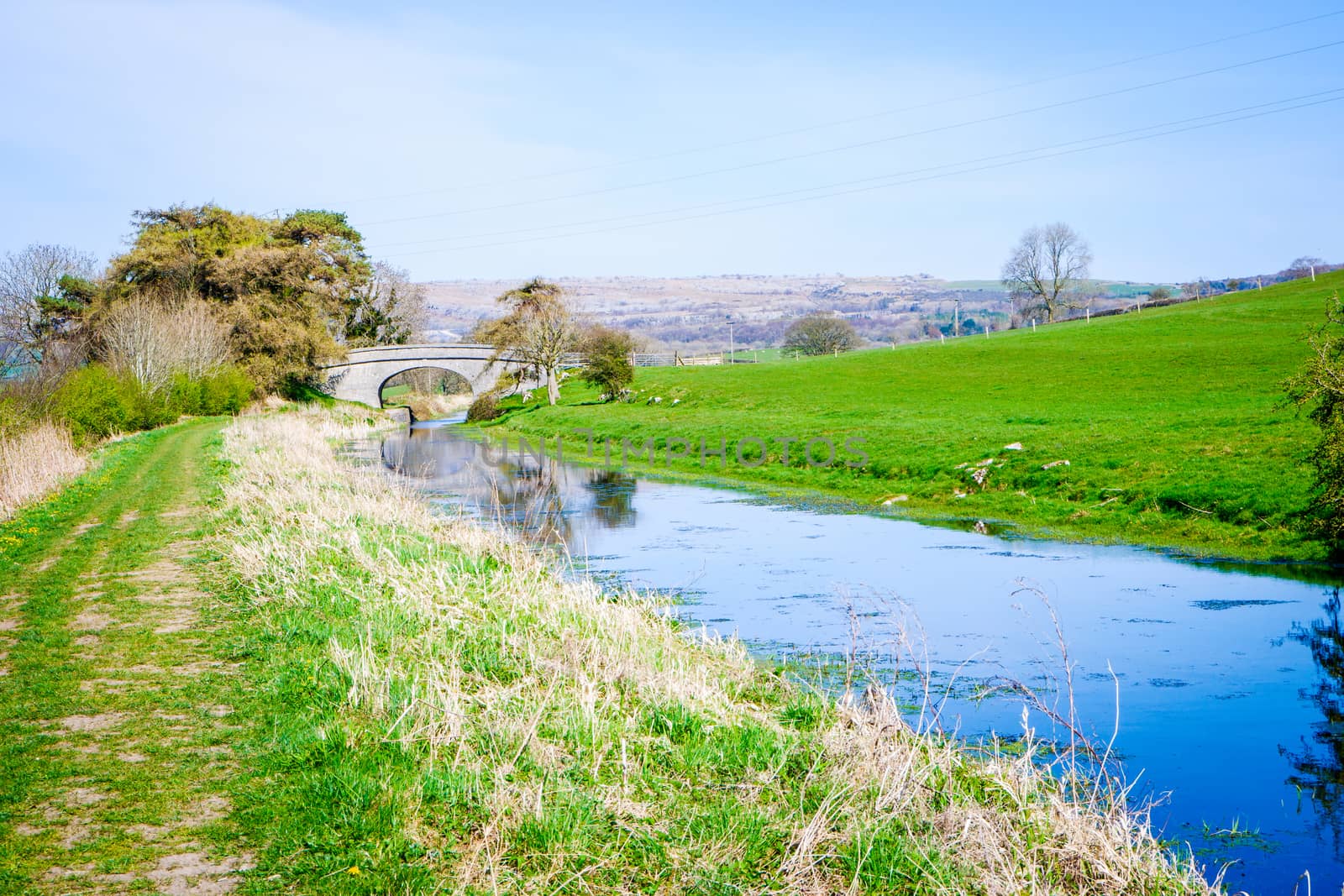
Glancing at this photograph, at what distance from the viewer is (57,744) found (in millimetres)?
7098

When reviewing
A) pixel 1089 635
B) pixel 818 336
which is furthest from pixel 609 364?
pixel 1089 635

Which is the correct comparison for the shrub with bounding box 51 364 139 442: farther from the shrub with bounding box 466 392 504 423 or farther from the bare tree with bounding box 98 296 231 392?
the shrub with bounding box 466 392 504 423

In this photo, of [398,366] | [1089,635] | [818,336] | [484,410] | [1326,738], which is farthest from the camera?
[818,336]

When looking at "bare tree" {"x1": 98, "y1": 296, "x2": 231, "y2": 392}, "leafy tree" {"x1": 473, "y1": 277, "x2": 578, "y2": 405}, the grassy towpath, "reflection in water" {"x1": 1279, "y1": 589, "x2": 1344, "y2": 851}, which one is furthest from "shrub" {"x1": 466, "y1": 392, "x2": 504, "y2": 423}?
"reflection in water" {"x1": 1279, "y1": 589, "x2": 1344, "y2": 851}

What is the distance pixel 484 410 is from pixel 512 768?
209 feet

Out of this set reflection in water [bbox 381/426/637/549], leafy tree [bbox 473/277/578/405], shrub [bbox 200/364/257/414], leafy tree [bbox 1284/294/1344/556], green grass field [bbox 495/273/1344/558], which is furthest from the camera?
leafy tree [bbox 473/277/578/405]

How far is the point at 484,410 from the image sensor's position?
6881 cm

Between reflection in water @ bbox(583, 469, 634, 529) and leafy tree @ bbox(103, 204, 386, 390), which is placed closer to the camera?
reflection in water @ bbox(583, 469, 634, 529)

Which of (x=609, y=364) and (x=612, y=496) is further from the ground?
(x=609, y=364)

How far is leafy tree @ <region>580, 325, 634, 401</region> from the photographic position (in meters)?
58.8

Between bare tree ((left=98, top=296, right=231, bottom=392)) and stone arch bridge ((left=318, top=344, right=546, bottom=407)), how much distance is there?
1674 cm

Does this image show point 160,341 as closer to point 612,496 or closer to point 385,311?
point 612,496

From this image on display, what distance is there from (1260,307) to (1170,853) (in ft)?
191

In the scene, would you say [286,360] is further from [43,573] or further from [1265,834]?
[1265,834]
